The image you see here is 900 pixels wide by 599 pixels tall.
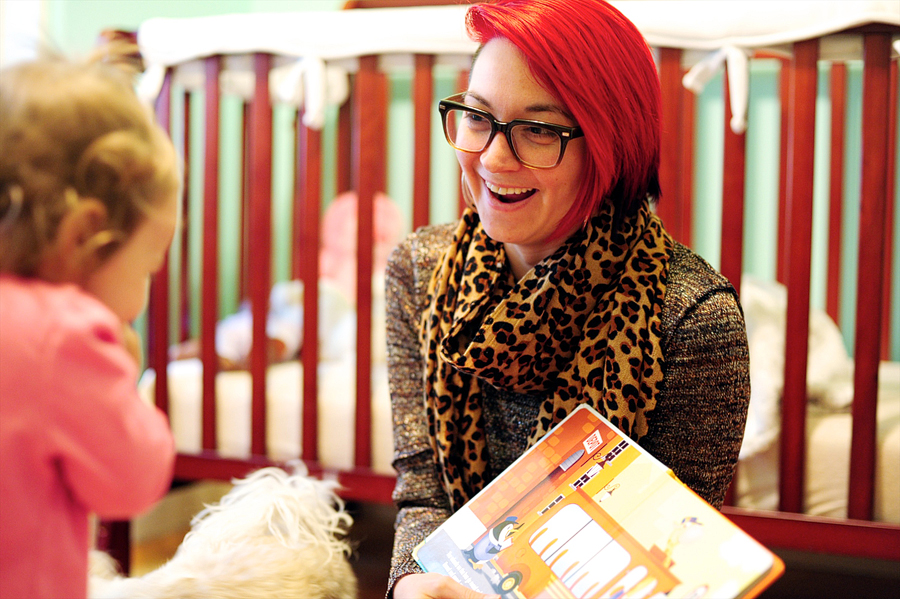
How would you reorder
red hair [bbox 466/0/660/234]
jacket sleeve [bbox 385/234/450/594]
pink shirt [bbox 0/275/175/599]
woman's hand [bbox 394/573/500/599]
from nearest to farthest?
pink shirt [bbox 0/275/175/599] → woman's hand [bbox 394/573/500/599] → red hair [bbox 466/0/660/234] → jacket sleeve [bbox 385/234/450/594]

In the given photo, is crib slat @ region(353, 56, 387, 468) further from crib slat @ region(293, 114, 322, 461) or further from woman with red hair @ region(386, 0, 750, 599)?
woman with red hair @ region(386, 0, 750, 599)

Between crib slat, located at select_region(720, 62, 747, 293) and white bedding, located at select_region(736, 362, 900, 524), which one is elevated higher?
crib slat, located at select_region(720, 62, 747, 293)

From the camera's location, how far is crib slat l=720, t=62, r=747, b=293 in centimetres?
131

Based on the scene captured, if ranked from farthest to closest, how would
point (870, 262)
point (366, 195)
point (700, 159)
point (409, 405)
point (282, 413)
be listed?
point (700, 159) → point (282, 413) → point (366, 195) → point (870, 262) → point (409, 405)

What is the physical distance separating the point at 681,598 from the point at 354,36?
116cm

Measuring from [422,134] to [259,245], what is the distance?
0.42 metres

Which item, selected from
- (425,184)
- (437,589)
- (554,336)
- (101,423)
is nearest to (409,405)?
(554,336)

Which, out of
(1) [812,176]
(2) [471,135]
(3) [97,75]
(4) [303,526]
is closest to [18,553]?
(3) [97,75]

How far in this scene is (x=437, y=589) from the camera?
2.54 ft

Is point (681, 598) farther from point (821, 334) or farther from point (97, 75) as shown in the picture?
point (821, 334)

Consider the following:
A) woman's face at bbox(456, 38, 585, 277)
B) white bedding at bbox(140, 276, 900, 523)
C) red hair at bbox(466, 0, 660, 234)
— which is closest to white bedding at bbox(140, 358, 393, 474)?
white bedding at bbox(140, 276, 900, 523)

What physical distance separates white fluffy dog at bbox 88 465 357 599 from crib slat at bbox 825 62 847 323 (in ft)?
3.70

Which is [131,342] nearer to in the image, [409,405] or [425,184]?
[409,405]

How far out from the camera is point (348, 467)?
1.53 metres
